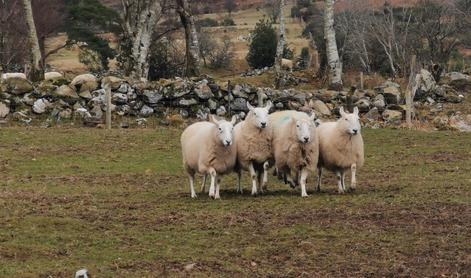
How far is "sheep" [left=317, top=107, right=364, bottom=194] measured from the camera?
1426 cm

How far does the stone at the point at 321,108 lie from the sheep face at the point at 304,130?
519 inches

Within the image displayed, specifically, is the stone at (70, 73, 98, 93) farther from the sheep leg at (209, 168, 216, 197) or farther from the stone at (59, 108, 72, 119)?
the sheep leg at (209, 168, 216, 197)

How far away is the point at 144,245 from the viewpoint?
9984 mm

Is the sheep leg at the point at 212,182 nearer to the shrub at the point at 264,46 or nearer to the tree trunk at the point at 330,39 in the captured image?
the tree trunk at the point at 330,39

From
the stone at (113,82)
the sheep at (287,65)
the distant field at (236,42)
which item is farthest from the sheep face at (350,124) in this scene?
the distant field at (236,42)

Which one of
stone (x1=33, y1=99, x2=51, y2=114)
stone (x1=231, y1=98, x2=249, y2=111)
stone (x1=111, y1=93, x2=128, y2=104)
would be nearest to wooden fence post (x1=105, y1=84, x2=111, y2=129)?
stone (x1=111, y1=93, x2=128, y2=104)

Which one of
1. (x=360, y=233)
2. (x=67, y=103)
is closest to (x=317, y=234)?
(x=360, y=233)

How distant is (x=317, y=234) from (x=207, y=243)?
154cm

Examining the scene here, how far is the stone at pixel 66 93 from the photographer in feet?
86.8

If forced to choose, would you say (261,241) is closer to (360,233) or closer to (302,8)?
(360,233)

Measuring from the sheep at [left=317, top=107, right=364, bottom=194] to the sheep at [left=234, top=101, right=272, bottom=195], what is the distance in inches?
43.6

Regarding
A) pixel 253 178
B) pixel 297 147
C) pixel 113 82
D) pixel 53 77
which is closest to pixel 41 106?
pixel 113 82

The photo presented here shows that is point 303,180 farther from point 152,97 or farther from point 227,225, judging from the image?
point 152,97

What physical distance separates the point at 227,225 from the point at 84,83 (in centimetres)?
1731
